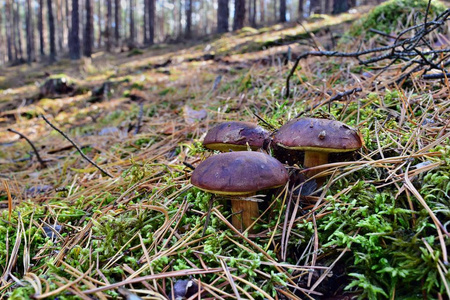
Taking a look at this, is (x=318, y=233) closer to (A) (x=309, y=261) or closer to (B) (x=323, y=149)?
(A) (x=309, y=261)

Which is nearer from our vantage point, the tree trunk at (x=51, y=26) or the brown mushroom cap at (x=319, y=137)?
the brown mushroom cap at (x=319, y=137)

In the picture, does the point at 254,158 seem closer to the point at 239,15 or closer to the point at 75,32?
the point at 239,15

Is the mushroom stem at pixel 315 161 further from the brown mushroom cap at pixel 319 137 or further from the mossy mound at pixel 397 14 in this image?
the mossy mound at pixel 397 14

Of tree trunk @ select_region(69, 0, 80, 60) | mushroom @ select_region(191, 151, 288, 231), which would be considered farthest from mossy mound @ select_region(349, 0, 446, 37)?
tree trunk @ select_region(69, 0, 80, 60)

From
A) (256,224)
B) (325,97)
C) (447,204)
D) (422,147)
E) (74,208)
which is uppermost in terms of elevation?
(325,97)

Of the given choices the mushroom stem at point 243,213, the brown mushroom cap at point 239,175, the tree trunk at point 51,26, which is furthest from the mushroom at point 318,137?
the tree trunk at point 51,26

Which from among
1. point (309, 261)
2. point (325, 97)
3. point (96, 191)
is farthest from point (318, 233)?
point (96, 191)
